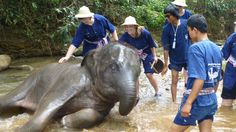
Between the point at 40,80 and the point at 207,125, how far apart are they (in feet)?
10.3

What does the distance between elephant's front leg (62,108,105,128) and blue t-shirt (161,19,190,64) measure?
1.94 meters

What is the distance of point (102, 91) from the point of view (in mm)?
6012

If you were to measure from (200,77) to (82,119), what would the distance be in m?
2.07

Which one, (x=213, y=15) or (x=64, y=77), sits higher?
(x=64, y=77)

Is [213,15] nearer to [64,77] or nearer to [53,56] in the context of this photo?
[53,56]

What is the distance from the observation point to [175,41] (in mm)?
7176

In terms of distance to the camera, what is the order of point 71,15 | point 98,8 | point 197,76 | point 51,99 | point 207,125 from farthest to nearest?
point 98,8 → point 71,15 → point 51,99 → point 207,125 → point 197,76

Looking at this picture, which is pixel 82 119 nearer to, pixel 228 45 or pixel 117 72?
pixel 117 72

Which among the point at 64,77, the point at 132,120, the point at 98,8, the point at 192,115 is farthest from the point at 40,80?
the point at 98,8

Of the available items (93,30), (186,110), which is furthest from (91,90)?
(186,110)

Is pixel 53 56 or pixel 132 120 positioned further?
pixel 53 56

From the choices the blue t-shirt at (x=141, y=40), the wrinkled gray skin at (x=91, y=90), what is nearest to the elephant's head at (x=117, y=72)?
the wrinkled gray skin at (x=91, y=90)

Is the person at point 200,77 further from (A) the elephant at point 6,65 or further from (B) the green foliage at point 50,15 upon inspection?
(B) the green foliage at point 50,15

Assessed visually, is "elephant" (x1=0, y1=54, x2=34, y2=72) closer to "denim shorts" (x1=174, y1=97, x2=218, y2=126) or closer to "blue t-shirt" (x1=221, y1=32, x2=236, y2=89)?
"blue t-shirt" (x1=221, y1=32, x2=236, y2=89)
